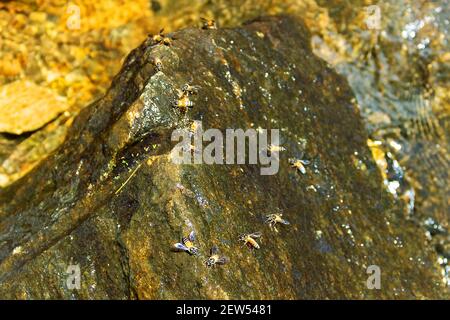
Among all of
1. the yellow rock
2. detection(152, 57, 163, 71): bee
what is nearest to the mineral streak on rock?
detection(152, 57, 163, 71): bee

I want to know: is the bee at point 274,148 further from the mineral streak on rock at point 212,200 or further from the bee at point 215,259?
the bee at point 215,259

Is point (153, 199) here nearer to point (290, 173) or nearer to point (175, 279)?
point (175, 279)

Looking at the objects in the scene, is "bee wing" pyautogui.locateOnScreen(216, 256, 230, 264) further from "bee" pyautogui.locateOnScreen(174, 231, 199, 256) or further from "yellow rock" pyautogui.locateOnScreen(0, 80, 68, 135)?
"yellow rock" pyautogui.locateOnScreen(0, 80, 68, 135)

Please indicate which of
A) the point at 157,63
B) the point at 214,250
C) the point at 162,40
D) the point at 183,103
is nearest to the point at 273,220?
the point at 214,250

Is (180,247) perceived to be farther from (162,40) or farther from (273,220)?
(162,40)

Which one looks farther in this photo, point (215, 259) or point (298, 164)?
point (298, 164)
